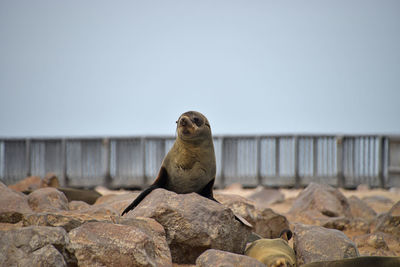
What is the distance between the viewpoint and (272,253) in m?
4.43

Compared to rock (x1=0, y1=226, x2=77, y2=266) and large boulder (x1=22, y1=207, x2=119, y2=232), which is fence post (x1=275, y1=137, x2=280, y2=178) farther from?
rock (x1=0, y1=226, x2=77, y2=266)

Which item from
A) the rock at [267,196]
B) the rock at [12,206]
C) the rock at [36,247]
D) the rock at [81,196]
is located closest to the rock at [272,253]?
the rock at [36,247]

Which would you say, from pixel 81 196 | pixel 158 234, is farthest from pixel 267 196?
pixel 158 234

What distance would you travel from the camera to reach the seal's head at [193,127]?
4996 mm

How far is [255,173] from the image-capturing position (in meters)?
15.7

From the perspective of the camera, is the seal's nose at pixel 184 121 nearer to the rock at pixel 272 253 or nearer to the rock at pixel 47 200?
the rock at pixel 272 253

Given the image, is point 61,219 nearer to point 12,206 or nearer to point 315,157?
point 12,206

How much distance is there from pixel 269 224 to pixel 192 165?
187 centimetres

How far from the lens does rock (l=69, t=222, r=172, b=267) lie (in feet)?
11.9

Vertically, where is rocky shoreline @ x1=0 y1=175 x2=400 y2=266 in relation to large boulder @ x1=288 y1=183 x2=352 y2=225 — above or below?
above

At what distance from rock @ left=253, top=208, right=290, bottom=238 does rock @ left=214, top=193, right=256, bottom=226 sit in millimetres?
139

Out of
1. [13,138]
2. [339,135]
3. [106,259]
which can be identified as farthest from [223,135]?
[106,259]

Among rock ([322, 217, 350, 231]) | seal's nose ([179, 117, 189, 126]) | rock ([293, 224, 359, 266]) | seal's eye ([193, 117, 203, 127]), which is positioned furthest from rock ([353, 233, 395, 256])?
seal's nose ([179, 117, 189, 126])

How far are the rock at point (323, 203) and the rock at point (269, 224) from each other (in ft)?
5.46
